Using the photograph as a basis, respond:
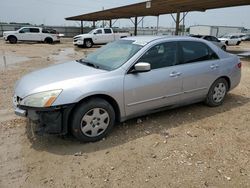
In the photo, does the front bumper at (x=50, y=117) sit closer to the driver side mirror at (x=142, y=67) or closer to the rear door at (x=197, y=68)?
the driver side mirror at (x=142, y=67)

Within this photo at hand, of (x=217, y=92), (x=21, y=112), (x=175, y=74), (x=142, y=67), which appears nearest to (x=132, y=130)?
(x=142, y=67)

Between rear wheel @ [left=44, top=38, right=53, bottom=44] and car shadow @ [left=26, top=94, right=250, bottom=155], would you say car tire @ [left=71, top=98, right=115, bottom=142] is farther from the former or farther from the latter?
rear wheel @ [left=44, top=38, right=53, bottom=44]

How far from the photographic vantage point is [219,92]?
4.82 metres

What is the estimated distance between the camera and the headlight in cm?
298

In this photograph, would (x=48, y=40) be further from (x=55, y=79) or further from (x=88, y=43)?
(x=55, y=79)

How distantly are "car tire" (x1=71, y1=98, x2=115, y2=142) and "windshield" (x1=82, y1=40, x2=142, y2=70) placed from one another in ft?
2.16

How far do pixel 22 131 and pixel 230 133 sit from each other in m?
3.36

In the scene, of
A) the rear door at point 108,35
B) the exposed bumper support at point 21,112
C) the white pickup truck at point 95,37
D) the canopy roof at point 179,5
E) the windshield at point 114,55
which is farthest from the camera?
the rear door at point 108,35

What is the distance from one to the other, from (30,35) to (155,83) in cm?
2435

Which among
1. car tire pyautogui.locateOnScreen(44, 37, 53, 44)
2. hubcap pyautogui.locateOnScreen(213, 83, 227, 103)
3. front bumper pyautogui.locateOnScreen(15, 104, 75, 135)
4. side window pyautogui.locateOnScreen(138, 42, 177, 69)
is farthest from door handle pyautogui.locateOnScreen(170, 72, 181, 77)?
car tire pyautogui.locateOnScreen(44, 37, 53, 44)

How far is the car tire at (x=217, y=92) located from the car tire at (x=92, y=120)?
2.29 m

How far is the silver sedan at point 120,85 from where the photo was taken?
3.08 meters

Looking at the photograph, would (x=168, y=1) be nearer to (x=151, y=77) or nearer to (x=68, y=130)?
(x=151, y=77)

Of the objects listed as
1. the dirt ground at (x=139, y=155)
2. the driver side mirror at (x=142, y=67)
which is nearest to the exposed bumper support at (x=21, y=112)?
the dirt ground at (x=139, y=155)
